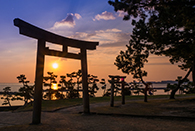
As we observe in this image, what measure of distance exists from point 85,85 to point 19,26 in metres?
4.26

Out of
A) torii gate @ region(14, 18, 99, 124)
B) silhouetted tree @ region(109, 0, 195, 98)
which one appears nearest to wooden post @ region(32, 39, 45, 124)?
torii gate @ region(14, 18, 99, 124)

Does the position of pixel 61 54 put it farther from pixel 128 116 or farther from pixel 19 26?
pixel 128 116

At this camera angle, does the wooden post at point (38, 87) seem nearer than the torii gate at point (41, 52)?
No

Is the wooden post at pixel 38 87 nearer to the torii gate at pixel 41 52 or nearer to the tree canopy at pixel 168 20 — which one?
the torii gate at pixel 41 52

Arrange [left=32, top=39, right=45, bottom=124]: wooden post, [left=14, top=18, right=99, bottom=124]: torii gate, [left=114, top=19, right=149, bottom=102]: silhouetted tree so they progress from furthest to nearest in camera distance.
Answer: [left=114, top=19, right=149, bottom=102]: silhouetted tree < [left=32, top=39, right=45, bottom=124]: wooden post < [left=14, top=18, right=99, bottom=124]: torii gate

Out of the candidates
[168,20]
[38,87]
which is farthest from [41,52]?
[168,20]

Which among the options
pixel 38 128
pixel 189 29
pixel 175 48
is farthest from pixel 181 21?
pixel 38 128

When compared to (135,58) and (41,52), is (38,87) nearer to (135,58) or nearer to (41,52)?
(41,52)

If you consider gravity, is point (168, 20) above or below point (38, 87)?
above

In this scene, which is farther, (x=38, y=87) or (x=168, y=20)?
(x=168, y=20)

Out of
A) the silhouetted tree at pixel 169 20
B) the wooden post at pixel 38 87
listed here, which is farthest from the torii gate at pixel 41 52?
the silhouetted tree at pixel 169 20

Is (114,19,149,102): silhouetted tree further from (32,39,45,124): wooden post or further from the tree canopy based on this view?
(32,39,45,124): wooden post

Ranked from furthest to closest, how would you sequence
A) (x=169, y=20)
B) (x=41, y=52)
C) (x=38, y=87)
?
(x=169, y=20)
(x=41, y=52)
(x=38, y=87)

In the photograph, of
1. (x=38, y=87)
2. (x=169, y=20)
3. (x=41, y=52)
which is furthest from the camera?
(x=169, y=20)
